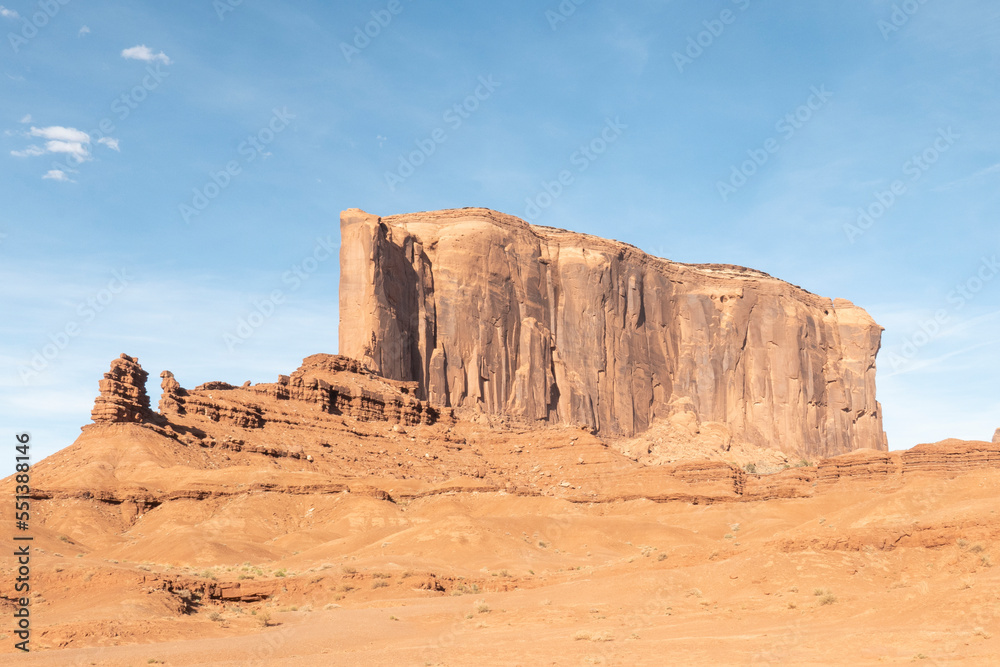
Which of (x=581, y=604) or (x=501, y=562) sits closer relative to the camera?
(x=581, y=604)

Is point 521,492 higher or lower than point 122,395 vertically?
lower

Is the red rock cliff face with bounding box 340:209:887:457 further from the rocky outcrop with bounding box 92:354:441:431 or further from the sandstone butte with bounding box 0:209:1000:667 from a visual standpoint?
the rocky outcrop with bounding box 92:354:441:431

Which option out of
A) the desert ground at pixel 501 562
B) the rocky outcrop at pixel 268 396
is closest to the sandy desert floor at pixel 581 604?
the desert ground at pixel 501 562

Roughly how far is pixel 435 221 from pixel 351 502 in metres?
54.3

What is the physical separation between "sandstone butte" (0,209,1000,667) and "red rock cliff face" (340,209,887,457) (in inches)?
12.6

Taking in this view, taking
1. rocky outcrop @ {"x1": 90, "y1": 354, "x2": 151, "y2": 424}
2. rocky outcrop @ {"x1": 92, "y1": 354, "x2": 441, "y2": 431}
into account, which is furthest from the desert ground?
rocky outcrop @ {"x1": 92, "y1": 354, "x2": 441, "y2": 431}

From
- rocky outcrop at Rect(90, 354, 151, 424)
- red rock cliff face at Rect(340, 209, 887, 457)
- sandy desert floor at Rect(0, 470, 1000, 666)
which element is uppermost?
red rock cliff face at Rect(340, 209, 887, 457)

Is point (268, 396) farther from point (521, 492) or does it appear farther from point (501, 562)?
point (501, 562)

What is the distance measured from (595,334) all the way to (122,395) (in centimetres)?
5873

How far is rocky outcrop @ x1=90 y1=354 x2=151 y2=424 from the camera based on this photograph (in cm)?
5631

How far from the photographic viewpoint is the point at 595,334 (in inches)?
4208

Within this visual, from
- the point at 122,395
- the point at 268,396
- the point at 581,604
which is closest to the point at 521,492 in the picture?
the point at 268,396

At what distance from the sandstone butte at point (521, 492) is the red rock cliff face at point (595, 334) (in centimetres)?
32

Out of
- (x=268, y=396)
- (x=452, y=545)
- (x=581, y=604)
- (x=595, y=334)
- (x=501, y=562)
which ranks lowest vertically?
(x=581, y=604)
